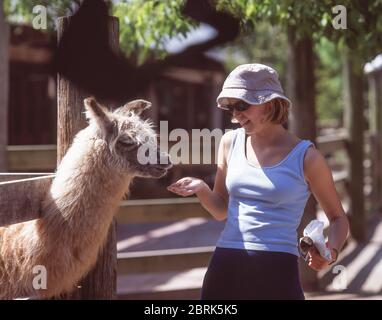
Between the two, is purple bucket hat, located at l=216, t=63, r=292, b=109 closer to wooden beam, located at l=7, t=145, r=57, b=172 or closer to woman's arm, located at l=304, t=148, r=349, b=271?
woman's arm, located at l=304, t=148, r=349, b=271

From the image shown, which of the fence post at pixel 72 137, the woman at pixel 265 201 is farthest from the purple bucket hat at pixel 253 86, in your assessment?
the fence post at pixel 72 137

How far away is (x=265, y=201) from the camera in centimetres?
248

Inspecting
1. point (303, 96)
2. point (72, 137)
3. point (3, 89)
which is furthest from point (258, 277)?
point (3, 89)

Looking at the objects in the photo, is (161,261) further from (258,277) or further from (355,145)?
(355,145)

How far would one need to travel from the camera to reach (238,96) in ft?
8.09

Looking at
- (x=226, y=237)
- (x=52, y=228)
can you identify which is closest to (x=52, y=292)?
(x=52, y=228)

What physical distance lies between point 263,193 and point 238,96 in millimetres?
387

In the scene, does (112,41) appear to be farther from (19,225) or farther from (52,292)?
(52,292)

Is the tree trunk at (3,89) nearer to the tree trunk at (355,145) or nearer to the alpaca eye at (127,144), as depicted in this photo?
the alpaca eye at (127,144)

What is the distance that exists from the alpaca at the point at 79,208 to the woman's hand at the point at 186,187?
0.53 m

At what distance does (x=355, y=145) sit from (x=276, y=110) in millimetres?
6683

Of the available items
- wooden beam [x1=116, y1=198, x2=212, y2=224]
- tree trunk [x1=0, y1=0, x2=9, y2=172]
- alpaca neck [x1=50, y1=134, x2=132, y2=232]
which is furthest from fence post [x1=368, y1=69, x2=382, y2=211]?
alpaca neck [x1=50, y1=134, x2=132, y2=232]

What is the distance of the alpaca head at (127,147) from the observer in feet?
10.4

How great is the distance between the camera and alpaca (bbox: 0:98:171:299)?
3098 mm
